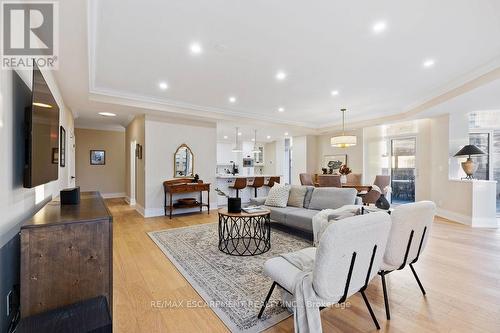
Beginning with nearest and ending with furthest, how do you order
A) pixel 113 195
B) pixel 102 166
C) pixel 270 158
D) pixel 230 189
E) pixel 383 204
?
pixel 383 204 → pixel 230 189 → pixel 102 166 → pixel 113 195 → pixel 270 158

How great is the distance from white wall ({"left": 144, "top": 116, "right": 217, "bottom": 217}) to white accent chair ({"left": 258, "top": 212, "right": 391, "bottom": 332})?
15.0 ft

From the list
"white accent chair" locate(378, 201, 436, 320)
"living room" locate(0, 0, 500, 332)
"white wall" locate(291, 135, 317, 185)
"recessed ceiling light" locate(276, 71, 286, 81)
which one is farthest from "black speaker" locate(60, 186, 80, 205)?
"white wall" locate(291, 135, 317, 185)

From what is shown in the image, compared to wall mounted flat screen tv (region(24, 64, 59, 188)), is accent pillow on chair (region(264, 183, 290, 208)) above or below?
below

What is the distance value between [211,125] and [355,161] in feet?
15.7

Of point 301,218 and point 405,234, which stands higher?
point 405,234

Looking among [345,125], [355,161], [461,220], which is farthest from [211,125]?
[461,220]

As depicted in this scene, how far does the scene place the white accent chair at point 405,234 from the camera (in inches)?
74.2

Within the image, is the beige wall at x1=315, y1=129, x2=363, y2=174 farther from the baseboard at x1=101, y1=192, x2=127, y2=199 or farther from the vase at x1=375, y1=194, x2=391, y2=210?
the baseboard at x1=101, y1=192, x2=127, y2=199

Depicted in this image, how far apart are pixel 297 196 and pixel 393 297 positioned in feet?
7.63

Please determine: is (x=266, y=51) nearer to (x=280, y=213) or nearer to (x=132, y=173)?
(x=280, y=213)

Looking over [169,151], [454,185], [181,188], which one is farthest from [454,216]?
[169,151]

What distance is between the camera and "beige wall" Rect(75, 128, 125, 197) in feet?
25.6

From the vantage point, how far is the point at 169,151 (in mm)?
5762

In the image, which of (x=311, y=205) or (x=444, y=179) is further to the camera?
(x=444, y=179)
